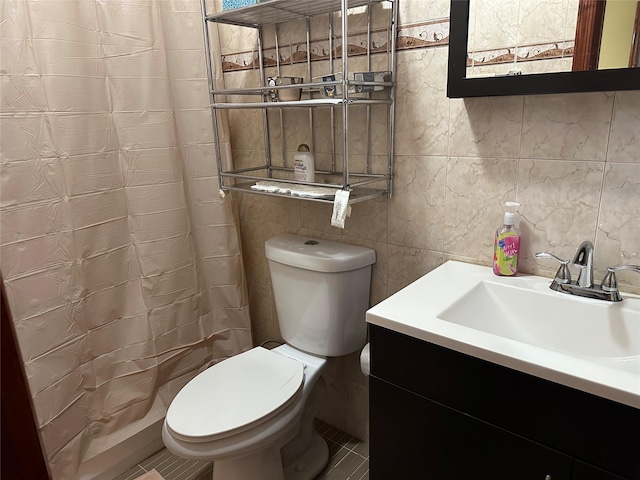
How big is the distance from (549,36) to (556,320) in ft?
2.15

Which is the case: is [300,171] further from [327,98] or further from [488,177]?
[488,177]

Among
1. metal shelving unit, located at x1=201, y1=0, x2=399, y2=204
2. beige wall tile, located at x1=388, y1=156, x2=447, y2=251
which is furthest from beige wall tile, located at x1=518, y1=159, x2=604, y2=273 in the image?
metal shelving unit, located at x1=201, y1=0, x2=399, y2=204

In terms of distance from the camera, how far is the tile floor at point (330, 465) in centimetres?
162

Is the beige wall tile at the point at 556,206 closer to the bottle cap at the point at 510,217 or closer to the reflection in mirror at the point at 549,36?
the bottle cap at the point at 510,217

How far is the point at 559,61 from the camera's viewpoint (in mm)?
998

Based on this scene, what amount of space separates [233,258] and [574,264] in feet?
3.99

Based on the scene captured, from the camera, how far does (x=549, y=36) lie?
1007 millimetres

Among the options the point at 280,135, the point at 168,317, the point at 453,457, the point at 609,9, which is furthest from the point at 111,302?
the point at 609,9

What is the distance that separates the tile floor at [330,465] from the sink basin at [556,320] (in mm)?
878

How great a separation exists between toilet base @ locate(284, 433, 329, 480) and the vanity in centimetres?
55

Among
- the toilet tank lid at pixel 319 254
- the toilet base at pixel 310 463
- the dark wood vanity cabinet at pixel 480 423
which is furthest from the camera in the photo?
the toilet base at pixel 310 463

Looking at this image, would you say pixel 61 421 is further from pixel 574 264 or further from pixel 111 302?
pixel 574 264

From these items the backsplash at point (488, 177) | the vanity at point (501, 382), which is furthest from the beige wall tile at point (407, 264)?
the vanity at point (501, 382)

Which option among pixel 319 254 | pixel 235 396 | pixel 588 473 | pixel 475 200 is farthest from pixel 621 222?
pixel 235 396
